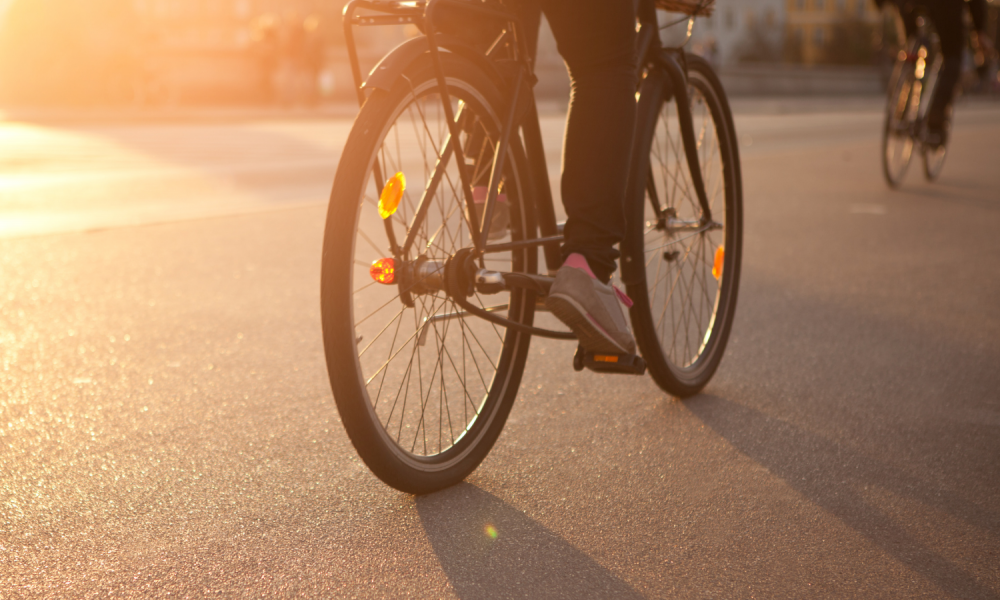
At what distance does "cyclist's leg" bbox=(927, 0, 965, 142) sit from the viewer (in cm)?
858

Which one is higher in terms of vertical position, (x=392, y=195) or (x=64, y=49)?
(x=392, y=195)

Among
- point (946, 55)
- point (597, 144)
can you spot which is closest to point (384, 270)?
point (597, 144)

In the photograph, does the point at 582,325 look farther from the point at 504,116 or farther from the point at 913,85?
the point at 913,85

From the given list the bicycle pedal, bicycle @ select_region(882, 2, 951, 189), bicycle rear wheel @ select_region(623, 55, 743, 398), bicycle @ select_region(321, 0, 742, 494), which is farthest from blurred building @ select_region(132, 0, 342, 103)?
the bicycle pedal

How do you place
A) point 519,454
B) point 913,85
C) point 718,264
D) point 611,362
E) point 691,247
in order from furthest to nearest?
point 913,85 → point 718,264 → point 691,247 → point 519,454 → point 611,362

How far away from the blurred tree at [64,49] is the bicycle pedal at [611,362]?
2522cm

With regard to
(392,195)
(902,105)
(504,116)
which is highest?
(504,116)

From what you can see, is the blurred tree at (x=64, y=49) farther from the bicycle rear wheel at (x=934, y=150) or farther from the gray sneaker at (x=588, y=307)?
the gray sneaker at (x=588, y=307)

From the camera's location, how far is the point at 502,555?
97.9 inches

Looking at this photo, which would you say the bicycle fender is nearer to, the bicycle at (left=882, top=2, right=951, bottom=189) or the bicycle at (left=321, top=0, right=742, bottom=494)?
the bicycle at (left=321, top=0, right=742, bottom=494)

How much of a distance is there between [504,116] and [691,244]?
48.8 inches

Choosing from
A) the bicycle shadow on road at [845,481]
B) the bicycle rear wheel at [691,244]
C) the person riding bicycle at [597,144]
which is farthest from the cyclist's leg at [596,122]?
the bicycle shadow on road at [845,481]

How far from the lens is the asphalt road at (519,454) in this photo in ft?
7.93

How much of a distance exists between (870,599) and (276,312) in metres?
3.23
